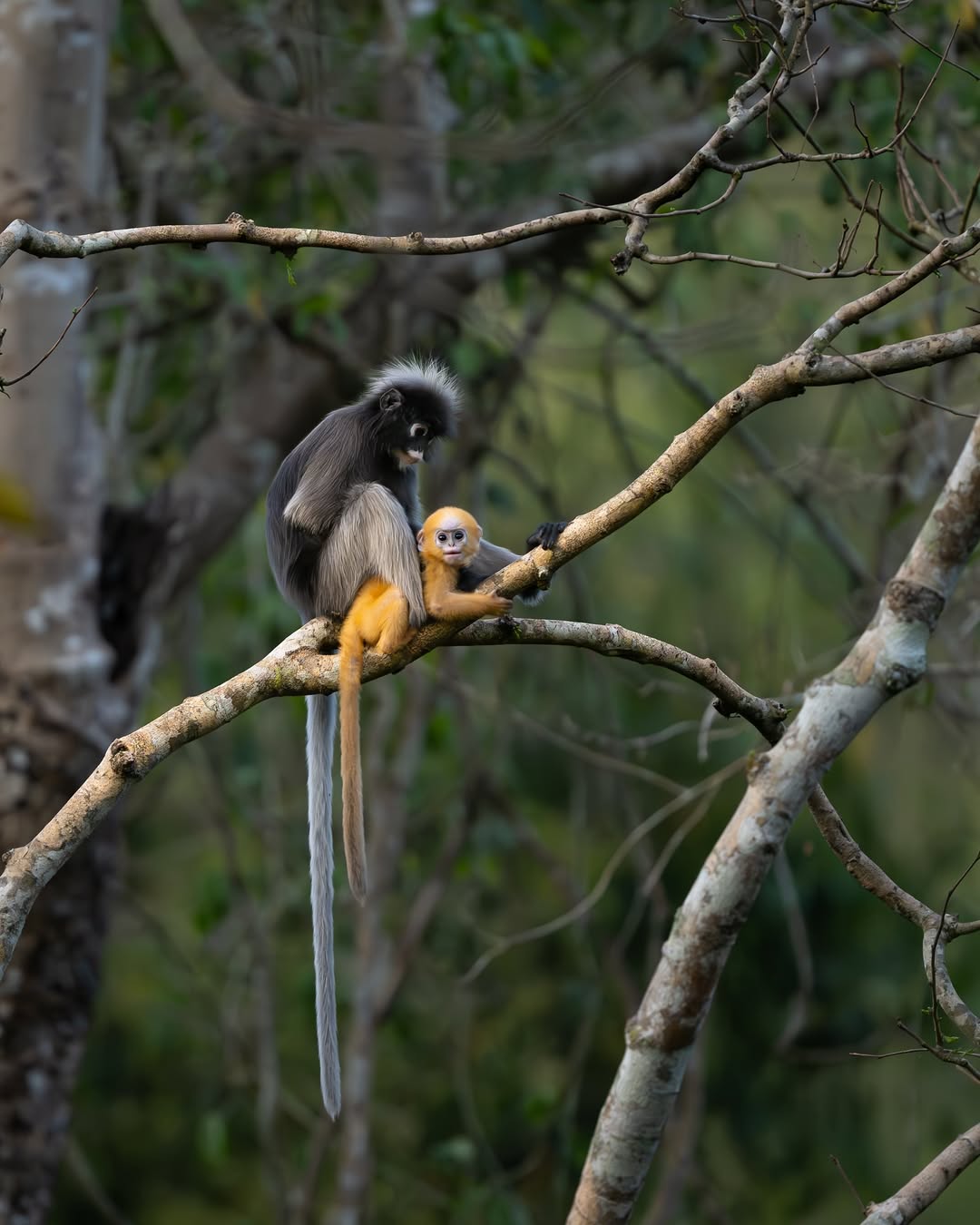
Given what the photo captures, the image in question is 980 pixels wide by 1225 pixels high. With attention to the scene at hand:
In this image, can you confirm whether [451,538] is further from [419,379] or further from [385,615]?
[419,379]

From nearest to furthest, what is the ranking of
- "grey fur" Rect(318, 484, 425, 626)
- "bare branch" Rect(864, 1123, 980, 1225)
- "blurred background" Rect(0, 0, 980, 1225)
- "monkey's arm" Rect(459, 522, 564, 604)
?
1. "bare branch" Rect(864, 1123, 980, 1225)
2. "grey fur" Rect(318, 484, 425, 626)
3. "monkey's arm" Rect(459, 522, 564, 604)
4. "blurred background" Rect(0, 0, 980, 1225)

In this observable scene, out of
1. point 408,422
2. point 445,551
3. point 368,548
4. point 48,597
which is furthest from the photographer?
point 48,597

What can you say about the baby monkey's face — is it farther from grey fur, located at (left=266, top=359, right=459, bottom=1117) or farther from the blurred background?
the blurred background

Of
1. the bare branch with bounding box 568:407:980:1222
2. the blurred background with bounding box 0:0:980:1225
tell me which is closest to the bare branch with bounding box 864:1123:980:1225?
the bare branch with bounding box 568:407:980:1222

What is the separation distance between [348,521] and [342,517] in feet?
0.14

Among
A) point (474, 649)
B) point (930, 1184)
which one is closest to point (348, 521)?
point (930, 1184)

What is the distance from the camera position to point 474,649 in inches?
225

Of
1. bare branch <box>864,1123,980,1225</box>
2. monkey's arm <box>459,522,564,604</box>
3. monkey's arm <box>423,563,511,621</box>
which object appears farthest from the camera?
monkey's arm <box>459,522,564,604</box>

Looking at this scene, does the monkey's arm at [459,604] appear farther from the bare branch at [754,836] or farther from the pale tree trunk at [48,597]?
the pale tree trunk at [48,597]

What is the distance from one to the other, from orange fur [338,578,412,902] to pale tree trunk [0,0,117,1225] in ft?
4.62

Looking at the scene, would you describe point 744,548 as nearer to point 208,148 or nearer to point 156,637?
point 208,148

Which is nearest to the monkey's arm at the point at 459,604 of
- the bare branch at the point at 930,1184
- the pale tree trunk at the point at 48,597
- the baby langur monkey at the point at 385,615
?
the baby langur monkey at the point at 385,615

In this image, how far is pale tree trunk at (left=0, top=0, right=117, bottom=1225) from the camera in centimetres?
369

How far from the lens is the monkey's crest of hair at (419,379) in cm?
327
